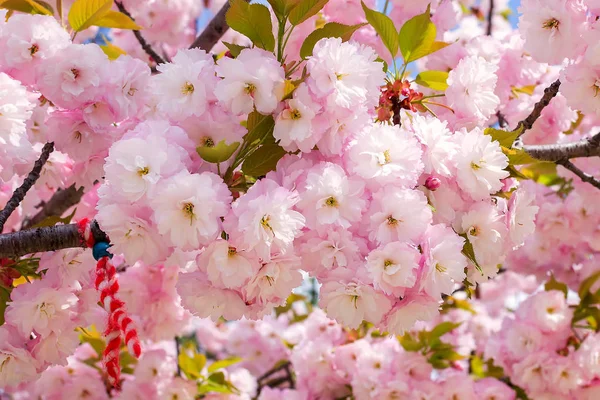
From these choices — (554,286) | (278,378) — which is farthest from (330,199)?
(278,378)

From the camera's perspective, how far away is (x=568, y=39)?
153 cm

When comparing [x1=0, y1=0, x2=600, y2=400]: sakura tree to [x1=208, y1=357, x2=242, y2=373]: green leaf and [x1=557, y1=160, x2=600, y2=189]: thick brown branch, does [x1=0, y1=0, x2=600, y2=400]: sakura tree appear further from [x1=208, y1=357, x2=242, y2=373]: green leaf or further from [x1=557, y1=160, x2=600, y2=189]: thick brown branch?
[x1=208, y1=357, x2=242, y2=373]: green leaf

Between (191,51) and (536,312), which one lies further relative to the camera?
(536,312)

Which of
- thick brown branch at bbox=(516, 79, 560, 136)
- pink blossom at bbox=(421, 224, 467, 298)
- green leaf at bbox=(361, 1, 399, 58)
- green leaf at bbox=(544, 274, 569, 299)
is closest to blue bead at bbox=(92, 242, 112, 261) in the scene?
pink blossom at bbox=(421, 224, 467, 298)

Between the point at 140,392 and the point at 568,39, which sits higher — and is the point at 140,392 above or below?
below

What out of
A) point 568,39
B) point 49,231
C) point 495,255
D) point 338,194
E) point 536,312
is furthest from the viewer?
point 536,312

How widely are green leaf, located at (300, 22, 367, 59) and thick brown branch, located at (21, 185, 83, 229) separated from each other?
1389 millimetres

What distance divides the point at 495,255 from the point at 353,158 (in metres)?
0.34

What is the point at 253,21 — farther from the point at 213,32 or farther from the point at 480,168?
the point at 213,32

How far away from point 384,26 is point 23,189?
3.11 ft

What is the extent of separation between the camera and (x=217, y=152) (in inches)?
44.6

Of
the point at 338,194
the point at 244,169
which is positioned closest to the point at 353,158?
the point at 338,194

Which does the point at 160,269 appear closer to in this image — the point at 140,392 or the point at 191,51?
the point at 140,392

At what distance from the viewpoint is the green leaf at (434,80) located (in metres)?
1.67
